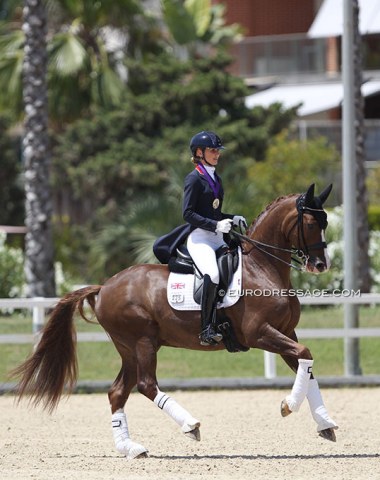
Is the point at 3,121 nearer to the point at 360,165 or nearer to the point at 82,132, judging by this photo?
the point at 82,132

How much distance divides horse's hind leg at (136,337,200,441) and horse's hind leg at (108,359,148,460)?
250mm

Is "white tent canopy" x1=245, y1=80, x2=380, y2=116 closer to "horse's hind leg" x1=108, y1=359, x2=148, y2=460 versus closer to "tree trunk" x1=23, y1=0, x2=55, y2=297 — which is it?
"tree trunk" x1=23, y1=0, x2=55, y2=297

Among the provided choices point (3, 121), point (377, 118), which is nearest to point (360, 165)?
point (3, 121)

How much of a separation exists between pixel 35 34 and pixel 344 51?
705 cm

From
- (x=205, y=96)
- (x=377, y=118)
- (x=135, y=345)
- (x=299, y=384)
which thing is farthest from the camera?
(x=377, y=118)

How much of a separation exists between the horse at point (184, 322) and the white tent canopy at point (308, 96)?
22024 millimetres

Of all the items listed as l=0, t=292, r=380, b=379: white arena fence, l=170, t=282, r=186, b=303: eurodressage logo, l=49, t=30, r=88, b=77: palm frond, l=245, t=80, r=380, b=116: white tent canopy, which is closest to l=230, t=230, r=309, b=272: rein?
l=170, t=282, r=186, b=303: eurodressage logo

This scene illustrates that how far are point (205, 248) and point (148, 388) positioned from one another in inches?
50.3

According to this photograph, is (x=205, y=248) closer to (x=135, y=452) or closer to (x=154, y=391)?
(x=154, y=391)

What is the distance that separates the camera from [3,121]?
106 feet

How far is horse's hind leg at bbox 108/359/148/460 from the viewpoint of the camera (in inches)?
371

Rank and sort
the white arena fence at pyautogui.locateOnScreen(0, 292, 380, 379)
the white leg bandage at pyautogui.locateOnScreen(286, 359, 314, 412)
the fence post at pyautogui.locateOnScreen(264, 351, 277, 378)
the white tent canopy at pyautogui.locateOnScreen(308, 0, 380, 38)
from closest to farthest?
the white leg bandage at pyautogui.locateOnScreen(286, 359, 314, 412)
the white arena fence at pyautogui.locateOnScreen(0, 292, 380, 379)
the fence post at pyautogui.locateOnScreen(264, 351, 277, 378)
the white tent canopy at pyautogui.locateOnScreen(308, 0, 380, 38)

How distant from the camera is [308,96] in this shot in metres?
33.8

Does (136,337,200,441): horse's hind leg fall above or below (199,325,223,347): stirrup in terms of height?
below
